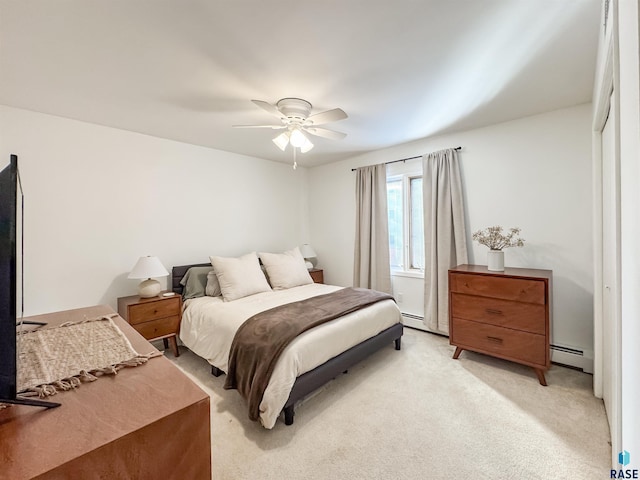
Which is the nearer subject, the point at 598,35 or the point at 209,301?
the point at 598,35

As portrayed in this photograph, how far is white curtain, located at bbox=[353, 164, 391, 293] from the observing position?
3.91 m

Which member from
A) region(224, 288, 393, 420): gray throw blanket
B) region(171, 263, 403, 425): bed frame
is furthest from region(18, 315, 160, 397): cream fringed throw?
region(171, 263, 403, 425): bed frame

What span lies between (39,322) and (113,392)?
3.60 ft

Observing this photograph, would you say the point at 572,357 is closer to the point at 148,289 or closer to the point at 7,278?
the point at 7,278

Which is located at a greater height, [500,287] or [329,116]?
[329,116]

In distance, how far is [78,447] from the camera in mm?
628

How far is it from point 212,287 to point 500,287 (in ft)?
9.55

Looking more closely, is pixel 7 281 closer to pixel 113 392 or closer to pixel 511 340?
pixel 113 392

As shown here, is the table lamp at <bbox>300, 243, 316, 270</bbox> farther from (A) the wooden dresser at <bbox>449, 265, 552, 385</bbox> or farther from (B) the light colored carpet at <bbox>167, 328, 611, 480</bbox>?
(A) the wooden dresser at <bbox>449, 265, 552, 385</bbox>

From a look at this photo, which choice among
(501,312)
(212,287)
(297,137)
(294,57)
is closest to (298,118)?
(297,137)

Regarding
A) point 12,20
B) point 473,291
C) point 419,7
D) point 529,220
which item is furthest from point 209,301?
point 529,220

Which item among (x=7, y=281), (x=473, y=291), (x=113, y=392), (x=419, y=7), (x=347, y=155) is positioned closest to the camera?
(x=7, y=281)

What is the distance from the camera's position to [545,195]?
9.09 ft

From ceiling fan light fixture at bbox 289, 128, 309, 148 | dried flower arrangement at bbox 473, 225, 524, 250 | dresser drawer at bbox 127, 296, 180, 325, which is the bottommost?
dresser drawer at bbox 127, 296, 180, 325
